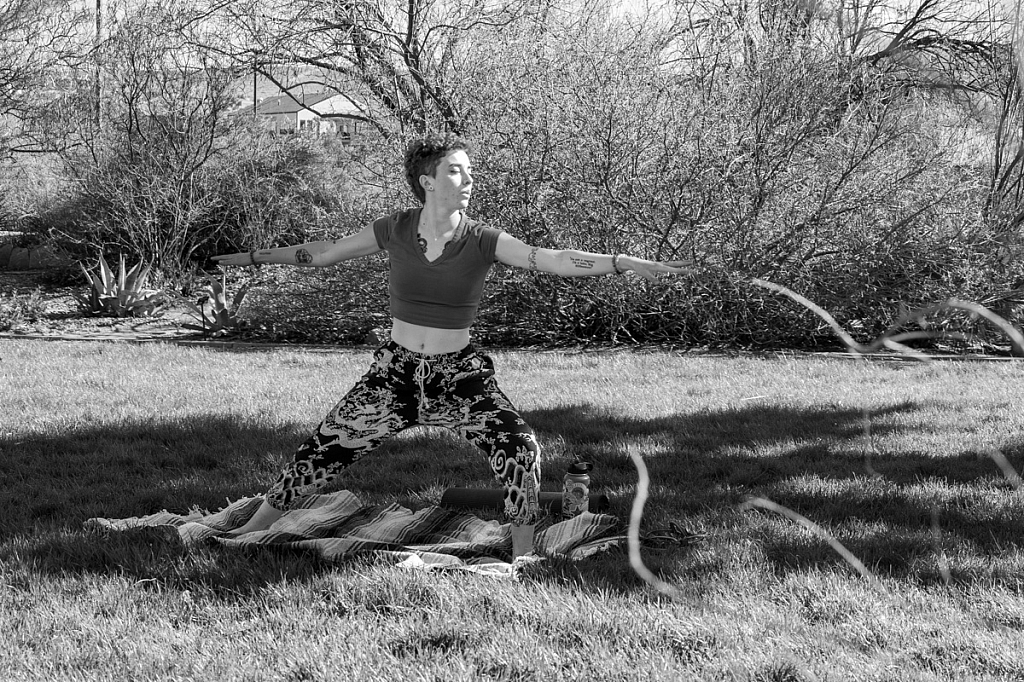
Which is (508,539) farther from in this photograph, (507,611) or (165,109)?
(165,109)

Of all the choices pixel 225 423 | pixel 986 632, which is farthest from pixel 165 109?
pixel 986 632

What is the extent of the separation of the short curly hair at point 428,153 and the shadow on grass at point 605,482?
160cm

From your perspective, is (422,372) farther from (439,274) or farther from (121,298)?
(121,298)

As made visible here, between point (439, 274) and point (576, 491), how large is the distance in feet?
3.76

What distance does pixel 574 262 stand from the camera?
3846mm

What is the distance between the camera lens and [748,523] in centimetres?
433

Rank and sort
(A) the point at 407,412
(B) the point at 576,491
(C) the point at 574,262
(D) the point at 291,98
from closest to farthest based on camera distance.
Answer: (C) the point at 574,262 < (A) the point at 407,412 < (B) the point at 576,491 < (D) the point at 291,98

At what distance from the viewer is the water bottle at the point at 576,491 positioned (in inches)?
177

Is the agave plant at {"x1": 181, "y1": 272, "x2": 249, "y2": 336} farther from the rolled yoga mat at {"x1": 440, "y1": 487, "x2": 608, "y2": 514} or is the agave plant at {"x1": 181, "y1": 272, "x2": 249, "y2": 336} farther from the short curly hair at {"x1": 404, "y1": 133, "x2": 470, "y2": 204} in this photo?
the short curly hair at {"x1": 404, "y1": 133, "x2": 470, "y2": 204}

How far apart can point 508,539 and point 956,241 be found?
6.98 meters

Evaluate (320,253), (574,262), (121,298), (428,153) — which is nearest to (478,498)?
(320,253)

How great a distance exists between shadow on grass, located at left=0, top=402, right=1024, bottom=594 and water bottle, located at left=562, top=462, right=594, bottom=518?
201 mm

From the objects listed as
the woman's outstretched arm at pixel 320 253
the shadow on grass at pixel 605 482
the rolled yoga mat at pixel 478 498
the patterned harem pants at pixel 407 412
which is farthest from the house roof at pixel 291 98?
the patterned harem pants at pixel 407 412

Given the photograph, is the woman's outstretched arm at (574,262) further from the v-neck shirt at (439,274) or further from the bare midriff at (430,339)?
the bare midriff at (430,339)
